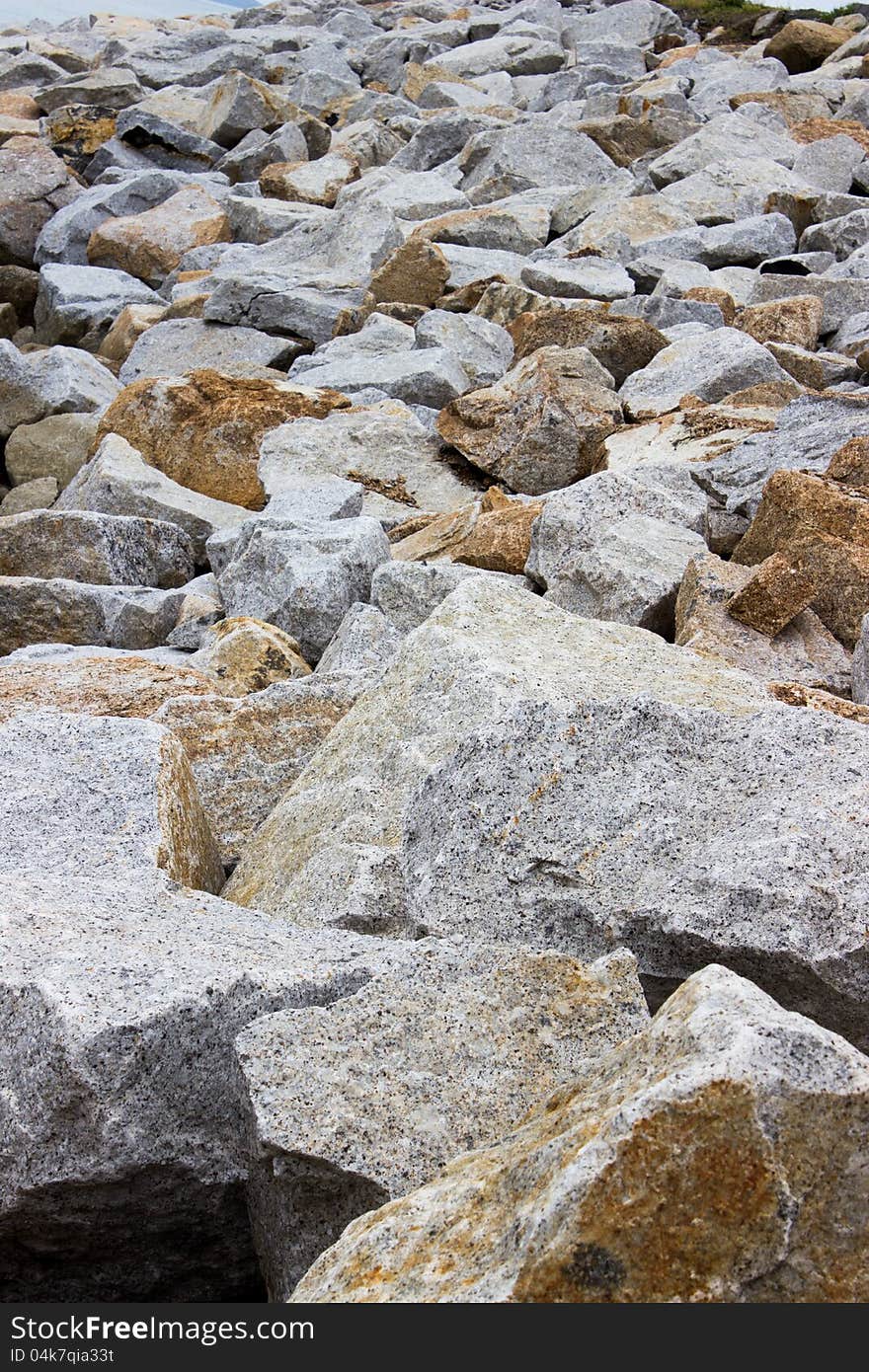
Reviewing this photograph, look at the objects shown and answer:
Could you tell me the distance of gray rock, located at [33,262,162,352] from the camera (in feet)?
40.5

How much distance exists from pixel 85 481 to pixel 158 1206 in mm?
5890

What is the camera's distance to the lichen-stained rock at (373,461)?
709 cm

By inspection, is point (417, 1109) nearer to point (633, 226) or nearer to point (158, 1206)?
point (158, 1206)

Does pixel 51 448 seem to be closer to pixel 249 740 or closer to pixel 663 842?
pixel 249 740

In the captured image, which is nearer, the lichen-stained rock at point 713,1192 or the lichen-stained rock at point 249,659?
the lichen-stained rock at point 713,1192

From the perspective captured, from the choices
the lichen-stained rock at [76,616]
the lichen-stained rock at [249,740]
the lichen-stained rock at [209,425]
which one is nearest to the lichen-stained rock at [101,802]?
the lichen-stained rock at [249,740]

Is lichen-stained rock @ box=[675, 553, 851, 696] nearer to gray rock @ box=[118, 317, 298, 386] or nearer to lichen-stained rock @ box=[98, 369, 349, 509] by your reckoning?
lichen-stained rock @ box=[98, 369, 349, 509]

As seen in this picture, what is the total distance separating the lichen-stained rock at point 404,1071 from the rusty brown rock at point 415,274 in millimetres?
9103

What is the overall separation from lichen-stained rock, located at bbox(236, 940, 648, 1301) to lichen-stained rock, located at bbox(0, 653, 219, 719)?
6.78ft

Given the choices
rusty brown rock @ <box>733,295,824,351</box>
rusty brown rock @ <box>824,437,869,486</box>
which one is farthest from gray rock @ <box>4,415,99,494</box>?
rusty brown rock @ <box>824,437,869,486</box>

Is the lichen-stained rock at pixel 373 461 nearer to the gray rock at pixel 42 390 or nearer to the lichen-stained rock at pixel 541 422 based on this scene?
the lichen-stained rock at pixel 541 422

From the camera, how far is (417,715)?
122 inches

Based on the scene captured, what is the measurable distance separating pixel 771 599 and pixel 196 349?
721 centimetres

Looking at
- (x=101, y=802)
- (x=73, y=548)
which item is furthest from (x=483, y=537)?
(x=101, y=802)
